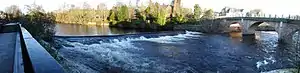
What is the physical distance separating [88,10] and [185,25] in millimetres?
22841

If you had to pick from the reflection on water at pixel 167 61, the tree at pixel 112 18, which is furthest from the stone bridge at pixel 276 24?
the tree at pixel 112 18

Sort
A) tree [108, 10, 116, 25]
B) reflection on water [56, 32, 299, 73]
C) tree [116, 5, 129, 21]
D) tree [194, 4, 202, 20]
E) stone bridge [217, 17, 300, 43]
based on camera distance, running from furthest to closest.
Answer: tree [108, 10, 116, 25], tree [116, 5, 129, 21], tree [194, 4, 202, 20], stone bridge [217, 17, 300, 43], reflection on water [56, 32, 299, 73]

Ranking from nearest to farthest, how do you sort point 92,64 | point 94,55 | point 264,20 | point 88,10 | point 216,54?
1. point 92,64
2. point 94,55
3. point 216,54
4. point 264,20
5. point 88,10

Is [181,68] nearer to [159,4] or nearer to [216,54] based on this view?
[216,54]

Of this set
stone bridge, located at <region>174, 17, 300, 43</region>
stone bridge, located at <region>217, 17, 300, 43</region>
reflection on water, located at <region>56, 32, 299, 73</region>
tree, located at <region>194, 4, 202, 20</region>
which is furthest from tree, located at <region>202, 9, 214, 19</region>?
reflection on water, located at <region>56, 32, 299, 73</region>

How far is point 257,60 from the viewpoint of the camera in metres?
17.2

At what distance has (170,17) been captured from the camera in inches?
1832

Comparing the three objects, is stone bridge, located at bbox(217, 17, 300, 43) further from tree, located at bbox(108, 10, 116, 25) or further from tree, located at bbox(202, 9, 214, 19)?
tree, located at bbox(108, 10, 116, 25)

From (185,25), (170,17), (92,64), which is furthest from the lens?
(170,17)

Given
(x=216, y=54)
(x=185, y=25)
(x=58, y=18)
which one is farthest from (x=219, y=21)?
(x=58, y=18)

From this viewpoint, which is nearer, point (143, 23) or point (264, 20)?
point (264, 20)

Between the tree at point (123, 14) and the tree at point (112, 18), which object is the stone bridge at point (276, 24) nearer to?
the tree at point (123, 14)

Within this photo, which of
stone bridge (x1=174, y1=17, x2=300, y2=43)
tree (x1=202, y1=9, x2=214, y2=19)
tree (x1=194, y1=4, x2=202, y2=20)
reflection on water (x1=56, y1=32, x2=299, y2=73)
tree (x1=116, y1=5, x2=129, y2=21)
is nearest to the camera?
reflection on water (x1=56, y1=32, x2=299, y2=73)

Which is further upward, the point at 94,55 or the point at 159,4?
the point at 159,4
